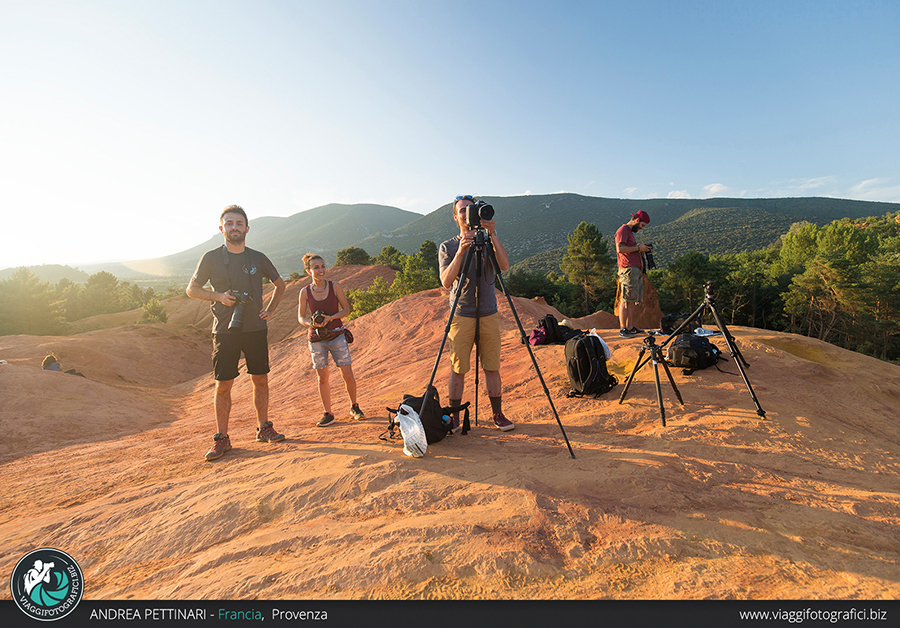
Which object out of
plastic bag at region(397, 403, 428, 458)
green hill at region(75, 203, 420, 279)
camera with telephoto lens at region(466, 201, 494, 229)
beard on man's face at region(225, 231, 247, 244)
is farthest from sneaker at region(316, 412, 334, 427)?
green hill at region(75, 203, 420, 279)

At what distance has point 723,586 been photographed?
171cm

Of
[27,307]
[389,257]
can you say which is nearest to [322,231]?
[389,257]

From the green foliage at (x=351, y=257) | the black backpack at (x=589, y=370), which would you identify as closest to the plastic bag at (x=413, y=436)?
the black backpack at (x=589, y=370)

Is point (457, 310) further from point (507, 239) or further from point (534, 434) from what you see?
point (507, 239)

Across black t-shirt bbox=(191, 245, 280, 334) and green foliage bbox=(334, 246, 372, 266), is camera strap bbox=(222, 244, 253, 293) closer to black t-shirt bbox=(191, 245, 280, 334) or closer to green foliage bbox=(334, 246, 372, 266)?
black t-shirt bbox=(191, 245, 280, 334)

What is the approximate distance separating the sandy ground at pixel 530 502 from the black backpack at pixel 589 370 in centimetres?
18

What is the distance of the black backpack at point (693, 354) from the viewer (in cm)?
465

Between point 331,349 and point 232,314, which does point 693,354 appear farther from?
point 232,314

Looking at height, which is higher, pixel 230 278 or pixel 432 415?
pixel 230 278

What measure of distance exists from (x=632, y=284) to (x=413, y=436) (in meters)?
4.97

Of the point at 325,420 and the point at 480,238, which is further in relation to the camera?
the point at 325,420

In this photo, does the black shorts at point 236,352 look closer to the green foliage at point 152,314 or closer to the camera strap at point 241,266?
the camera strap at point 241,266

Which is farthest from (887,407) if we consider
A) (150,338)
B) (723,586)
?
(150,338)

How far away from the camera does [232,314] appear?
150 inches
